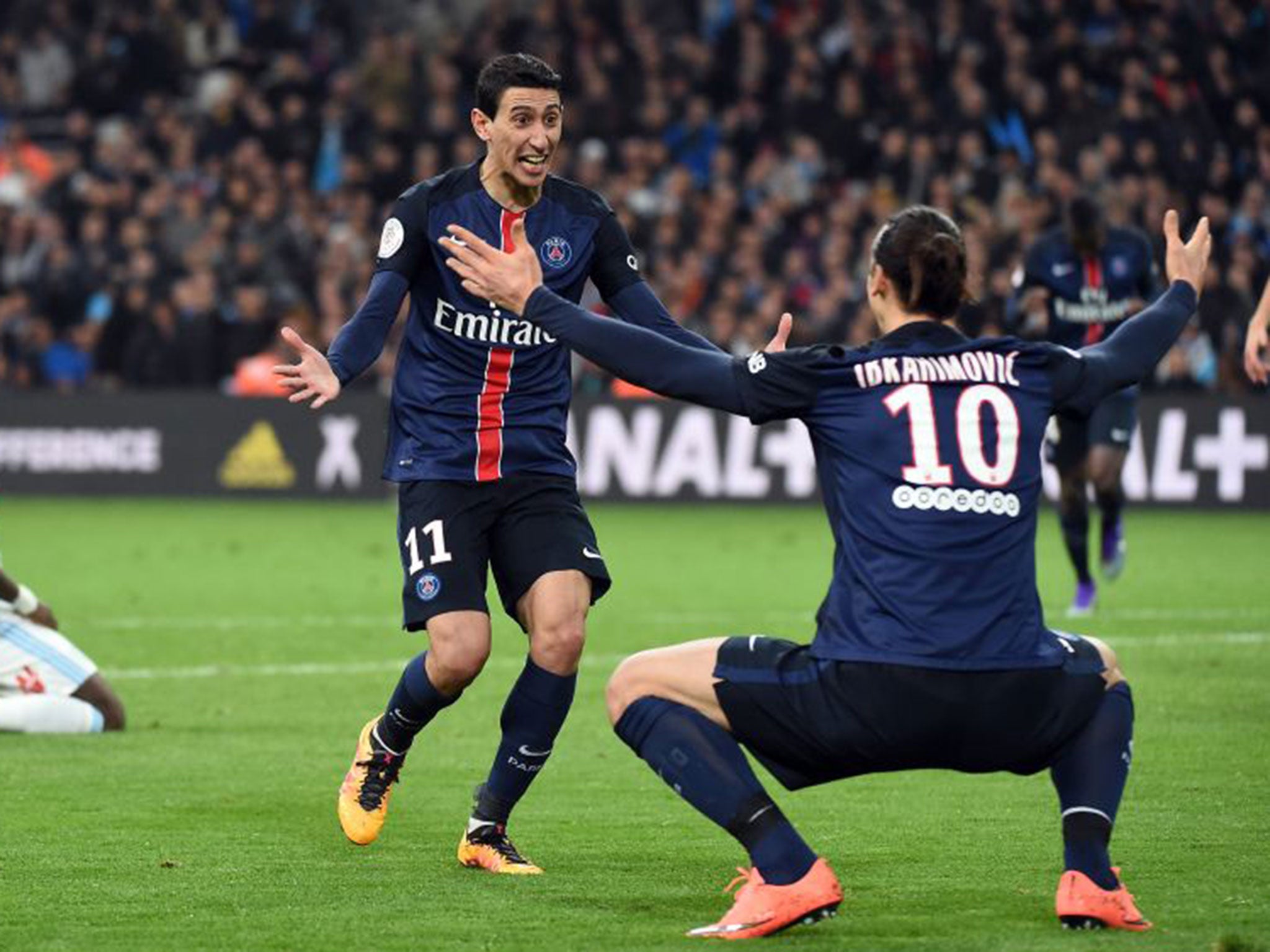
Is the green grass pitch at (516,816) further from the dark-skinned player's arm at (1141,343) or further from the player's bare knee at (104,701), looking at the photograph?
the dark-skinned player's arm at (1141,343)

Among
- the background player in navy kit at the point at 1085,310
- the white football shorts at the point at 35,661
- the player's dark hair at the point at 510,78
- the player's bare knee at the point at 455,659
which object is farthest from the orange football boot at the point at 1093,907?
the background player in navy kit at the point at 1085,310

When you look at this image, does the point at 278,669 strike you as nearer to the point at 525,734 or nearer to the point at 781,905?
the point at 525,734

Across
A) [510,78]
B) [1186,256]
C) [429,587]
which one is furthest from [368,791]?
[1186,256]

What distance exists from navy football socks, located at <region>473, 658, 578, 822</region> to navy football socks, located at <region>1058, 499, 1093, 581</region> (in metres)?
7.57

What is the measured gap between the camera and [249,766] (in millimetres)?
9070

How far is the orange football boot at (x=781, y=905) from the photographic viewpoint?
18.9ft

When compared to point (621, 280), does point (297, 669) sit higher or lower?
lower

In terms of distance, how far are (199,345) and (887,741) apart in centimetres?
1971

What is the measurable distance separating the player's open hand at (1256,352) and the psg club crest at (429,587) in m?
3.36

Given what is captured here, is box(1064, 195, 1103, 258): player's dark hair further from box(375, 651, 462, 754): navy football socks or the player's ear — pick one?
the player's ear

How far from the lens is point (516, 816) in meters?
8.03

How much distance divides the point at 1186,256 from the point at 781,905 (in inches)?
82.6

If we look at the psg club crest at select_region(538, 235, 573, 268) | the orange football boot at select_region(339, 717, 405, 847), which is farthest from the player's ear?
the orange football boot at select_region(339, 717, 405, 847)

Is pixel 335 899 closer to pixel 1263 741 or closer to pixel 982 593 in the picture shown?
pixel 982 593
